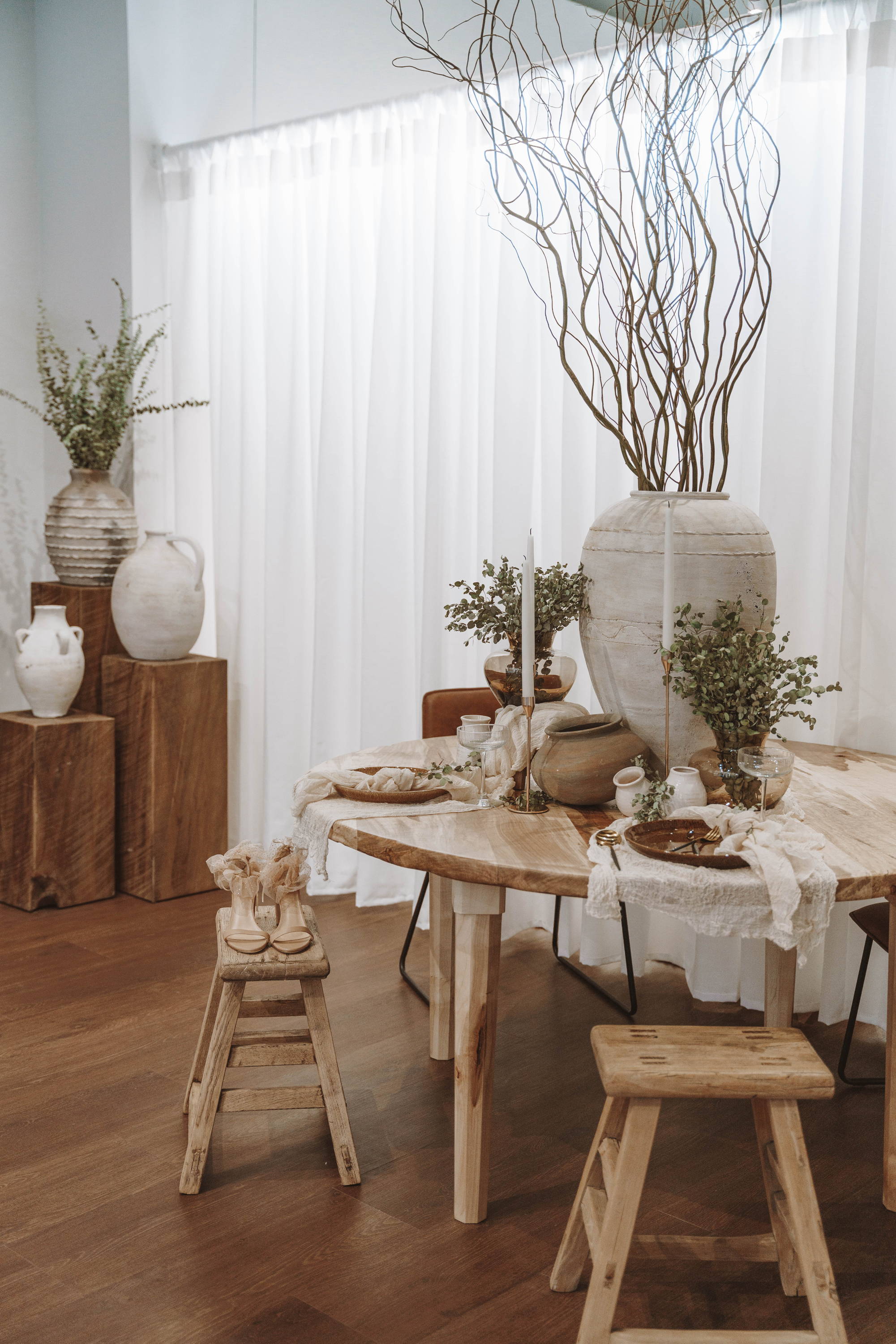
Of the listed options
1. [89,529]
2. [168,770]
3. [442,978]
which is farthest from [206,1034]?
[89,529]

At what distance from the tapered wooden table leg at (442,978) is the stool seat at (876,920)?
800mm

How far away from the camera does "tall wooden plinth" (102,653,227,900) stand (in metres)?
3.62

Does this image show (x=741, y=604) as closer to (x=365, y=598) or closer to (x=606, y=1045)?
(x=606, y=1045)

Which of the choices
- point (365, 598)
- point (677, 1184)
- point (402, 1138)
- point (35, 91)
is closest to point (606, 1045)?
point (677, 1184)

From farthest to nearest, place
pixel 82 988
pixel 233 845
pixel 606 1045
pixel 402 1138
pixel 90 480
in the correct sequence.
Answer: pixel 233 845 < pixel 90 480 < pixel 82 988 < pixel 402 1138 < pixel 606 1045

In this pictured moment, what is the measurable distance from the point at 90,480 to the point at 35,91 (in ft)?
4.80

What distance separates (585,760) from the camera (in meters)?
2.06

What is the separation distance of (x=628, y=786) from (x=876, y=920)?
644mm

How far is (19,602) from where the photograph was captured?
435 centimetres

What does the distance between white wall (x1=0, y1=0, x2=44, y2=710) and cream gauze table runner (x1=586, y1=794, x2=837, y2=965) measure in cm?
316

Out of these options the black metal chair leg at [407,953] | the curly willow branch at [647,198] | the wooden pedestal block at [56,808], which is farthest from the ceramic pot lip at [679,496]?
the wooden pedestal block at [56,808]

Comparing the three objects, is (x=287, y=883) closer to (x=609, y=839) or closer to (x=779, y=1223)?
(x=609, y=839)

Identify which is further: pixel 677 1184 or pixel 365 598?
pixel 365 598

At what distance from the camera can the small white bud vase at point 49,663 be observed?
359 cm
